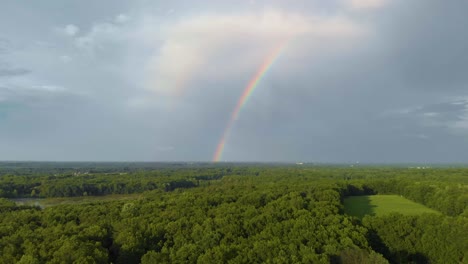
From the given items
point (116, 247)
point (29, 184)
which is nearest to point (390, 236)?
point (116, 247)

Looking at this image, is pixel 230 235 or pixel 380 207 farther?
pixel 380 207

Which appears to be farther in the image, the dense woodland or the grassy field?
the grassy field

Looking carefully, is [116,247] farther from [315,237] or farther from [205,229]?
[315,237]

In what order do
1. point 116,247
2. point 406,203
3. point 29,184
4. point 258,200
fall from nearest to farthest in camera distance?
1. point 116,247
2. point 258,200
3. point 406,203
4. point 29,184

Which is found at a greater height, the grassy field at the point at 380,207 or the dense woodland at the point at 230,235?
the dense woodland at the point at 230,235

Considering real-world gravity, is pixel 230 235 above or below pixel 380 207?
above

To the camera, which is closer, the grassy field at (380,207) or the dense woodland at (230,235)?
the dense woodland at (230,235)

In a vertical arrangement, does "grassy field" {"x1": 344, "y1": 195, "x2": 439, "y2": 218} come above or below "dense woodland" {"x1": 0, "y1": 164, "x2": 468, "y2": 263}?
below

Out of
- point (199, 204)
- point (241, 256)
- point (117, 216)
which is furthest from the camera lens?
point (199, 204)
